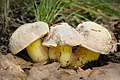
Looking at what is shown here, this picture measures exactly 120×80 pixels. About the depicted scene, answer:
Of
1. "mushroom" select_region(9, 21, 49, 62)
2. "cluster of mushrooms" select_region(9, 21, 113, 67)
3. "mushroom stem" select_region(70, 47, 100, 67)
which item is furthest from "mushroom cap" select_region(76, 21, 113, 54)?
"mushroom" select_region(9, 21, 49, 62)

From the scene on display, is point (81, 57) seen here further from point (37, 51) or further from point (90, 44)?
point (37, 51)

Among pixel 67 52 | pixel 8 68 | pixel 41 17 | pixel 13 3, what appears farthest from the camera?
pixel 13 3

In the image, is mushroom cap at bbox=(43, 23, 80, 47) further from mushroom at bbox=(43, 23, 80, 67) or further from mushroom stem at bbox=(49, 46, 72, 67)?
mushroom stem at bbox=(49, 46, 72, 67)

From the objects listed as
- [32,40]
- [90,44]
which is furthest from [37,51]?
[90,44]

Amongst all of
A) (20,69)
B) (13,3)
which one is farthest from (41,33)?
(13,3)

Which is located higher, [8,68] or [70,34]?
[70,34]

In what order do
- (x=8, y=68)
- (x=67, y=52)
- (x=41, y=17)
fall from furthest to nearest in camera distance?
1. (x=41, y=17)
2. (x=67, y=52)
3. (x=8, y=68)

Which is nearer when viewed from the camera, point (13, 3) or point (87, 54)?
point (87, 54)

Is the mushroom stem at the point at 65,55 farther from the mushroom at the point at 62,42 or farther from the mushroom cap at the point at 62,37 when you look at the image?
the mushroom cap at the point at 62,37

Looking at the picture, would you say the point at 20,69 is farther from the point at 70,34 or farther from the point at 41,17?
the point at 41,17
